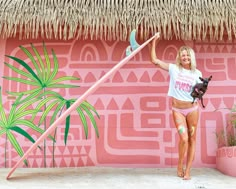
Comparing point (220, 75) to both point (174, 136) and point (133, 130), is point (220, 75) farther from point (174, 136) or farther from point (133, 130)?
point (133, 130)

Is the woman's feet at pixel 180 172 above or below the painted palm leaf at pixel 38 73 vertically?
below

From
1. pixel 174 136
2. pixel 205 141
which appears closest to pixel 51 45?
pixel 174 136

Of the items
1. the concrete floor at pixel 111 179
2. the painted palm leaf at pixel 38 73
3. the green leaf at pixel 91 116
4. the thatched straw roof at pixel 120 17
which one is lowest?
the concrete floor at pixel 111 179

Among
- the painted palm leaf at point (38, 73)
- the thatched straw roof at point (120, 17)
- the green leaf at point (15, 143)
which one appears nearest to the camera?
the thatched straw roof at point (120, 17)

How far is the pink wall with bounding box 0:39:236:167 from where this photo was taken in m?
5.67

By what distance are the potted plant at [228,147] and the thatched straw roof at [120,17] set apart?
1173mm

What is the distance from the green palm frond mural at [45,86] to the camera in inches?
227

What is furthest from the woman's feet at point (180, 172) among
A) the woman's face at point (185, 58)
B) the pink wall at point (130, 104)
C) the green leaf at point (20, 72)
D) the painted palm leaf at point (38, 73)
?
the green leaf at point (20, 72)

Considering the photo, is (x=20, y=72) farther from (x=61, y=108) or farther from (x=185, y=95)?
(x=185, y=95)

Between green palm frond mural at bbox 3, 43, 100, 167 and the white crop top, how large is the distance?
1290mm

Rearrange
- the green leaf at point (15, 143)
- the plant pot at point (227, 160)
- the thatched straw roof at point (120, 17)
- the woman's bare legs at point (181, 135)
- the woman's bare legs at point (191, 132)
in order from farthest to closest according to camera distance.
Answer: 1. the green leaf at point (15, 143)
2. the thatched straw roof at point (120, 17)
3. the plant pot at point (227, 160)
4. the woman's bare legs at point (191, 132)
5. the woman's bare legs at point (181, 135)

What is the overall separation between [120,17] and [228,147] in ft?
7.16

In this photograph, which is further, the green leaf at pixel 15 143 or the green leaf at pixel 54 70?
the green leaf at pixel 54 70

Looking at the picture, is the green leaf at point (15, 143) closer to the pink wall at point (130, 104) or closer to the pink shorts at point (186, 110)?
the pink wall at point (130, 104)
